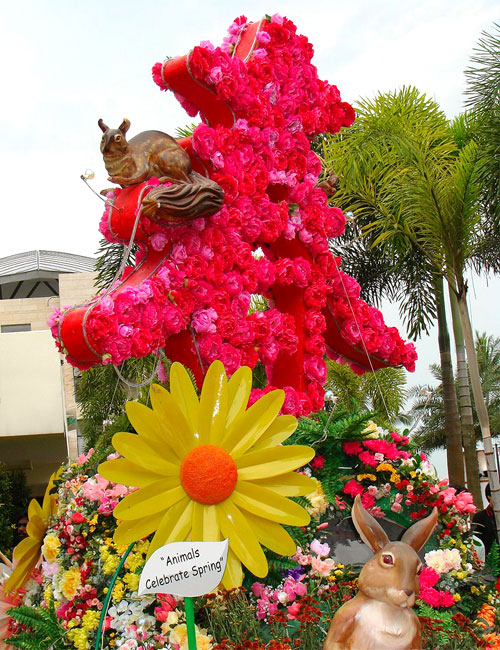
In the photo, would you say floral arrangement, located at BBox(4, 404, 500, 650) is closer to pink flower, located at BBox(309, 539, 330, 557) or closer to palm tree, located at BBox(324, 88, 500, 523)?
pink flower, located at BBox(309, 539, 330, 557)

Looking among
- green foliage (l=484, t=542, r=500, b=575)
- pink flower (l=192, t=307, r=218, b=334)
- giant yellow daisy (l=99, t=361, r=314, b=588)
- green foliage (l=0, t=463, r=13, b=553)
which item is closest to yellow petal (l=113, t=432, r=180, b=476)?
giant yellow daisy (l=99, t=361, r=314, b=588)

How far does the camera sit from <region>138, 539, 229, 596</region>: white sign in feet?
6.07

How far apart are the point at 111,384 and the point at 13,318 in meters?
7.70

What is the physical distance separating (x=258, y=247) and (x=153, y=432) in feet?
10.0

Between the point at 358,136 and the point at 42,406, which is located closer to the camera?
the point at 358,136

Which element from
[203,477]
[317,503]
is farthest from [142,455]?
[317,503]

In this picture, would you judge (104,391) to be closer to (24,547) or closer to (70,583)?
(24,547)

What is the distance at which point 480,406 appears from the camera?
595 centimetres

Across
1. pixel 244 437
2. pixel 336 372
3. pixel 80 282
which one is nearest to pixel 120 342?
pixel 244 437

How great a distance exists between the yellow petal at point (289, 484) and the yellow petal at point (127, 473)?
0.33 meters

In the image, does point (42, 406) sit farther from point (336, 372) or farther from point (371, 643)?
point (371, 643)

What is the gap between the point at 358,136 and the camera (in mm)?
8344

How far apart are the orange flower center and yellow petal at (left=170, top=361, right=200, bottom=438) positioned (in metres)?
0.08

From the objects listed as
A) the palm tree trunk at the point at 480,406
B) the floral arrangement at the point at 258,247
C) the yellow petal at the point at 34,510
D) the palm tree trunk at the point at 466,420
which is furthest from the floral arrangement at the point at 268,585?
the palm tree trunk at the point at 466,420
